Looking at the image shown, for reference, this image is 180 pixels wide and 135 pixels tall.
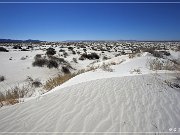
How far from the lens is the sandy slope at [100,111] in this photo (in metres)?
4.67

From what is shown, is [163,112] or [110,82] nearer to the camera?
[163,112]

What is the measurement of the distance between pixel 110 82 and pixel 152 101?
2232mm

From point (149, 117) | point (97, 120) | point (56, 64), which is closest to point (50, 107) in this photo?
point (97, 120)

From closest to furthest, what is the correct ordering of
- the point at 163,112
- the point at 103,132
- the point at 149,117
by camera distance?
1. the point at 103,132
2. the point at 149,117
3. the point at 163,112

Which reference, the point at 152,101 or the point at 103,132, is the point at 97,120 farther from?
the point at 152,101

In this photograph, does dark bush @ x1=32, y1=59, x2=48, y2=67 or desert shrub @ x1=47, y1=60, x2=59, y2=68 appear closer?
desert shrub @ x1=47, y1=60, x2=59, y2=68

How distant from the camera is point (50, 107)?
5.88 meters

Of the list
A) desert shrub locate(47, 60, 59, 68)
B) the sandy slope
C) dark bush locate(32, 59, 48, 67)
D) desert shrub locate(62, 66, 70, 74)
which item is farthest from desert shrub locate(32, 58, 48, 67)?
the sandy slope

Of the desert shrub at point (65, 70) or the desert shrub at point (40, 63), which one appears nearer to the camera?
the desert shrub at point (65, 70)

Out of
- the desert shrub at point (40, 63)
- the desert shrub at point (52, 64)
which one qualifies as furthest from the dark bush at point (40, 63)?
the desert shrub at point (52, 64)

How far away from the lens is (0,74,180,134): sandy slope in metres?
4.67

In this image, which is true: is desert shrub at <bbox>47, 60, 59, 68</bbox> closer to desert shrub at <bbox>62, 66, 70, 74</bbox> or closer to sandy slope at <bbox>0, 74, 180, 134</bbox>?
desert shrub at <bbox>62, 66, 70, 74</bbox>

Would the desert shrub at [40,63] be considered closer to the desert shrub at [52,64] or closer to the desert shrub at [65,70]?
the desert shrub at [52,64]

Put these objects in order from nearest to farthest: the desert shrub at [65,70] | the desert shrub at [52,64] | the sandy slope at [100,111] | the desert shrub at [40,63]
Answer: the sandy slope at [100,111], the desert shrub at [65,70], the desert shrub at [52,64], the desert shrub at [40,63]
